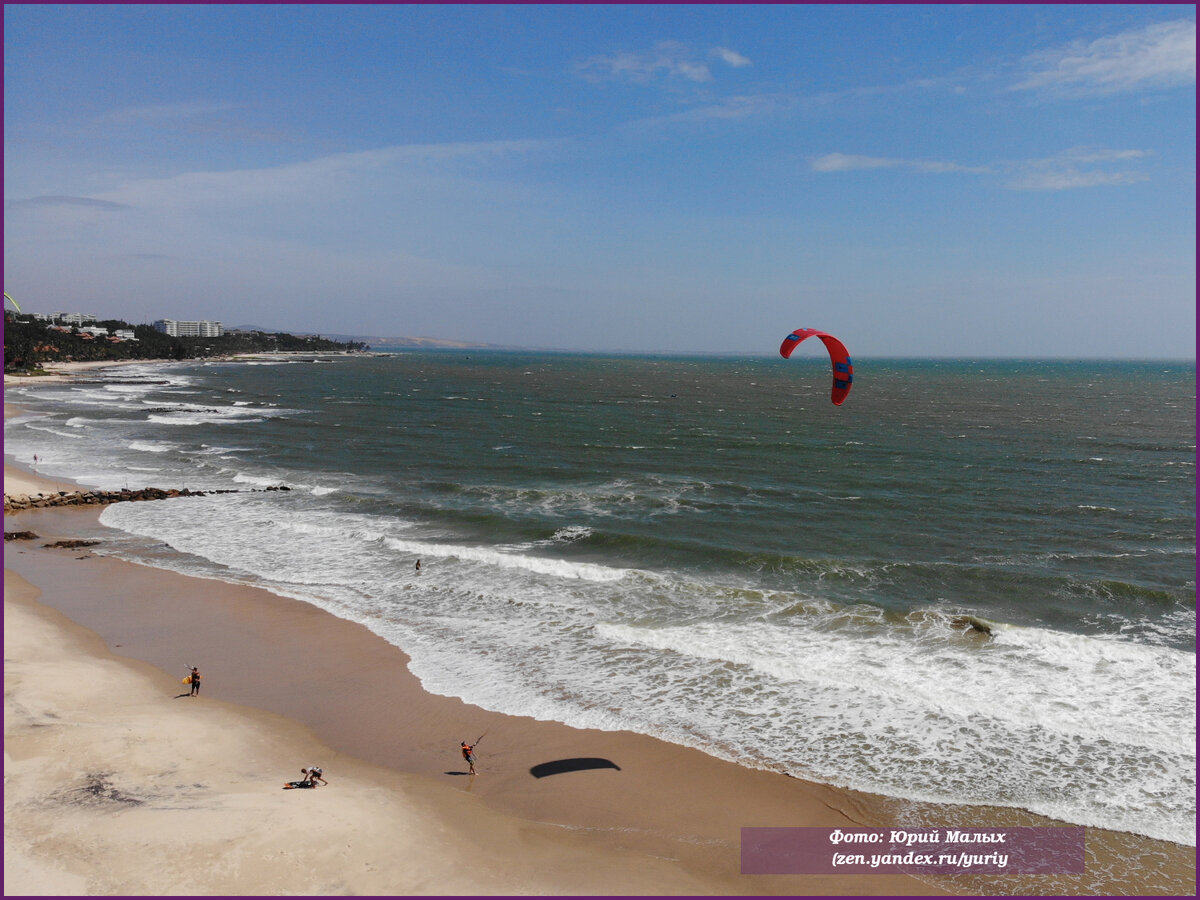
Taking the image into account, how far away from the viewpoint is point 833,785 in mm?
14312

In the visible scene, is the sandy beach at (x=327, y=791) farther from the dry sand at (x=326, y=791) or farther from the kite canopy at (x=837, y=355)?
the kite canopy at (x=837, y=355)

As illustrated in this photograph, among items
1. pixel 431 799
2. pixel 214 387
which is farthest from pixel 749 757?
pixel 214 387

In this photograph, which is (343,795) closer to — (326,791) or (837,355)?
(326,791)

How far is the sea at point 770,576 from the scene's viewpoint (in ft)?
52.3

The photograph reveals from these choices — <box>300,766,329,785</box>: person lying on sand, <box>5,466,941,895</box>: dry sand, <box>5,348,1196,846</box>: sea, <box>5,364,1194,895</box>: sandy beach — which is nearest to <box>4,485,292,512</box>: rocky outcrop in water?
<box>5,348,1196,846</box>: sea

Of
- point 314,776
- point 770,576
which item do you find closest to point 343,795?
point 314,776

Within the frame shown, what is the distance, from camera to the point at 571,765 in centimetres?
1490

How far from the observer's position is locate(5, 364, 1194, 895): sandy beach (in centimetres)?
1154

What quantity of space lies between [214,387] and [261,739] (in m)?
102

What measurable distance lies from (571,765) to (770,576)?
13.1 m

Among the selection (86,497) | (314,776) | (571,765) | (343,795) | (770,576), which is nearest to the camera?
(343,795)

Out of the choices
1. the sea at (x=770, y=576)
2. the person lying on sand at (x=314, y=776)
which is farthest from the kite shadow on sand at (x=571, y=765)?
the person lying on sand at (x=314, y=776)

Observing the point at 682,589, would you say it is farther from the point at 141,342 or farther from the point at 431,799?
the point at 141,342

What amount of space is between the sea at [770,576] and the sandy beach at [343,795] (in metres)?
1.22
